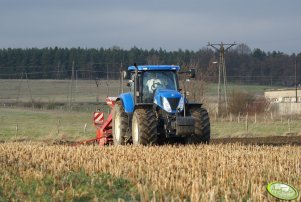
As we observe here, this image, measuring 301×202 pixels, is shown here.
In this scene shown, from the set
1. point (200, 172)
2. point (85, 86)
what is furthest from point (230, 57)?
point (200, 172)

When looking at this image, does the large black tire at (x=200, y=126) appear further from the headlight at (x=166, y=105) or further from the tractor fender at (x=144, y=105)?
the tractor fender at (x=144, y=105)

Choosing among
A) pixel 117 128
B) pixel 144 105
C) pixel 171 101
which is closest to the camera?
pixel 171 101

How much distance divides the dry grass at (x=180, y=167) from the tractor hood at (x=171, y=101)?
1280 mm

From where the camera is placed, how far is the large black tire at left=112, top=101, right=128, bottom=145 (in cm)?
1645

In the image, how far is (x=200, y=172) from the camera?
9.69m

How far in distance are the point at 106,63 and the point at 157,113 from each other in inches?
3702

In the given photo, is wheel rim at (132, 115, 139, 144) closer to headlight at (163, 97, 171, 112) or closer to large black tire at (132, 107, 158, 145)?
large black tire at (132, 107, 158, 145)

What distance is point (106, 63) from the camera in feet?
358

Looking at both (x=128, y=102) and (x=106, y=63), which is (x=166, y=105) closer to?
(x=128, y=102)

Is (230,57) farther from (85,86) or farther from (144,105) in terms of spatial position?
(144,105)

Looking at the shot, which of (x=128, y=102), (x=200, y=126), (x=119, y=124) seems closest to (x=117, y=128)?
(x=119, y=124)

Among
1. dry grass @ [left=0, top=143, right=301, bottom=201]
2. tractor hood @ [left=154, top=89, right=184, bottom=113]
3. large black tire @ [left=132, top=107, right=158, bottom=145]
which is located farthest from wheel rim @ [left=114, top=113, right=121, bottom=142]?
dry grass @ [left=0, top=143, right=301, bottom=201]

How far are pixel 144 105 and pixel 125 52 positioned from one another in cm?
10057

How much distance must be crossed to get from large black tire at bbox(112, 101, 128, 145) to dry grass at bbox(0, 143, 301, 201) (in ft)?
7.63
